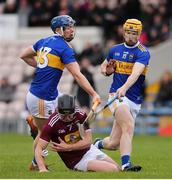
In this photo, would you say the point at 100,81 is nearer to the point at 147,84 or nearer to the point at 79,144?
the point at 147,84

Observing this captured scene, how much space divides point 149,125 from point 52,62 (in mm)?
14334

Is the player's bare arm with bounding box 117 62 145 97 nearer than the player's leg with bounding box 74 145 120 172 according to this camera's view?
No

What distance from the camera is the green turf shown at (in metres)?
13.4

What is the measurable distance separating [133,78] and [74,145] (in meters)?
1.45

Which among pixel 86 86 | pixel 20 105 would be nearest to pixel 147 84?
pixel 20 105

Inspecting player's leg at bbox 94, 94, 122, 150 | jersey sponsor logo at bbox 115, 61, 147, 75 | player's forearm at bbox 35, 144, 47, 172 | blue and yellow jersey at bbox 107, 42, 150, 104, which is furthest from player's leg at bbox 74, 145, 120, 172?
jersey sponsor logo at bbox 115, 61, 147, 75

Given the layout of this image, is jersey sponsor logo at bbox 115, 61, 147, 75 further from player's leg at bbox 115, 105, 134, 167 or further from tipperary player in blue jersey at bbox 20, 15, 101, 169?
tipperary player in blue jersey at bbox 20, 15, 101, 169

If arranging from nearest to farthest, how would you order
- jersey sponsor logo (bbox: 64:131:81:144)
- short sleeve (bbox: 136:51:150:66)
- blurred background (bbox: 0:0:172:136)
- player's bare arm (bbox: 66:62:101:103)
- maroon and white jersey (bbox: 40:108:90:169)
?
maroon and white jersey (bbox: 40:108:90:169) → jersey sponsor logo (bbox: 64:131:81:144) → player's bare arm (bbox: 66:62:101:103) → short sleeve (bbox: 136:51:150:66) → blurred background (bbox: 0:0:172:136)

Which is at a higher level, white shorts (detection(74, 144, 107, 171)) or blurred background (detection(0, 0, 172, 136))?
white shorts (detection(74, 144, 107, 171))

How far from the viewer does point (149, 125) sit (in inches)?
1122

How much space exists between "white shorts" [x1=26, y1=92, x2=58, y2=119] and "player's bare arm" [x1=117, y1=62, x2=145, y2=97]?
3.33 ft

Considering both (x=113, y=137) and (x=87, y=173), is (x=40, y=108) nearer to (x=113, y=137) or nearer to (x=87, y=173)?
(x=87, y=173)

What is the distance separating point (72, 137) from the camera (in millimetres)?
13812

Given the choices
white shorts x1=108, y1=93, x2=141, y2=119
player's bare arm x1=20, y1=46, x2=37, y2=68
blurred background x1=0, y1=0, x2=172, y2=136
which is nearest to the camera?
white shorts x1=108, y1=93, x2=141, y2=119
